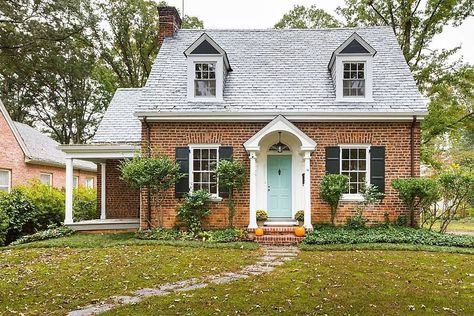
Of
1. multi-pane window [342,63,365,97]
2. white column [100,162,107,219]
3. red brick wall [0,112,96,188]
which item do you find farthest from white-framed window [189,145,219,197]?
red brick wall [0,112,96,188]

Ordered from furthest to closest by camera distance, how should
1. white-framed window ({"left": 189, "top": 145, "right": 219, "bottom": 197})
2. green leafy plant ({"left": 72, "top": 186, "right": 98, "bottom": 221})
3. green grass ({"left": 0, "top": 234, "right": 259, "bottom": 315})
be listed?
green leafy plant ({"left": 72, "top": 186, "right": 98, "bottom": 221}) → white-framed window ({"left": 189, "top": 145, "right": 219, "bottom": 197}) → green grass ({"left": 0, "top": 234, "right": 259, "bottom": 315})

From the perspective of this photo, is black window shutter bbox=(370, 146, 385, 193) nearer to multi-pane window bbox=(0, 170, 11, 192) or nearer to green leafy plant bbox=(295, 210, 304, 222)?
→ green leafy plant bbox=(295, 210, 304, 222)

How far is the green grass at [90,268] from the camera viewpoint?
240 inches

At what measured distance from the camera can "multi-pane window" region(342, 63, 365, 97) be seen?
1355 cm

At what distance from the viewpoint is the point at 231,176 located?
12.4 metres

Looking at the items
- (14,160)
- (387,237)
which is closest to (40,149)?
(14,160)

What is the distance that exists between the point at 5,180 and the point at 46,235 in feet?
21.8

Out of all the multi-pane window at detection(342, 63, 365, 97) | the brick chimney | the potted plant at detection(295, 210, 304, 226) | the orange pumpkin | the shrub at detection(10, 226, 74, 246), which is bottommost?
the shrub at detection(10, 226, 74, 246)

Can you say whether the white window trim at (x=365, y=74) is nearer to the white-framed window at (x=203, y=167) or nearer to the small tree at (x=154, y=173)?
the white-framed window at (x=203, y=167)

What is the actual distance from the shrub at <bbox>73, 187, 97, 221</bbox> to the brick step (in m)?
9.74

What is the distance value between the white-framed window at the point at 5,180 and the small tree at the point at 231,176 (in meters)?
11.3

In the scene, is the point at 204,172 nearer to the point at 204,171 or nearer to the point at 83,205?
the point at 204,171

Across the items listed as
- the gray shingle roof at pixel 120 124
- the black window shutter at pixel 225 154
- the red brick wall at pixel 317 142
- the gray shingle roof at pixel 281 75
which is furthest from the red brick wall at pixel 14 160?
the black window shutter at pixel 225 154

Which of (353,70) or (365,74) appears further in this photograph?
(353,70)
